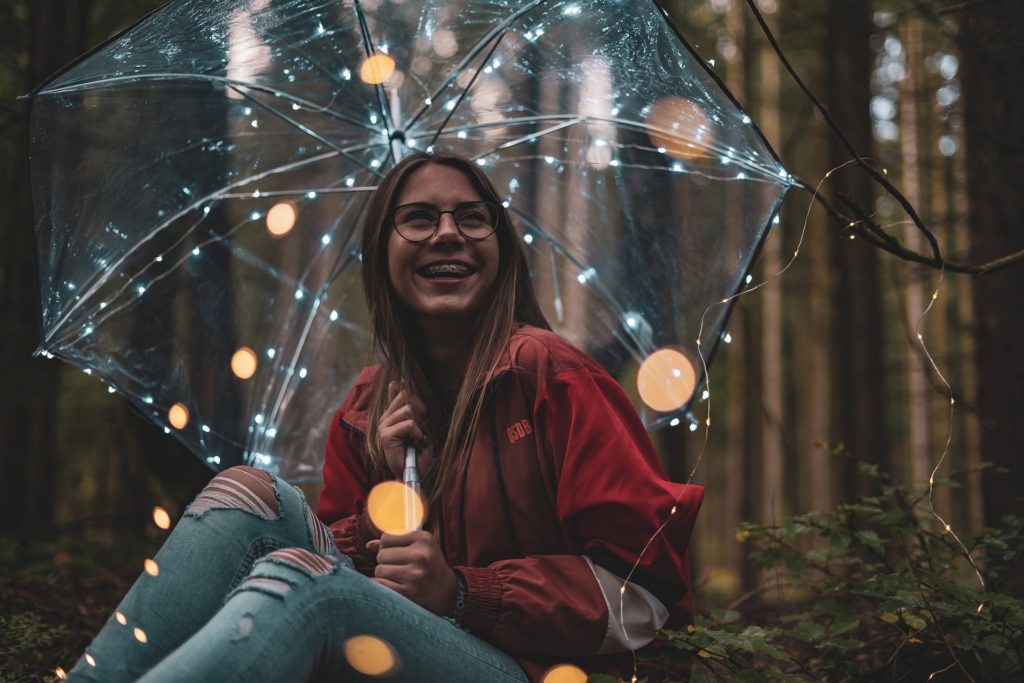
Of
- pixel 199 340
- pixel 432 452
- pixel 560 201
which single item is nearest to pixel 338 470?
pixel 432 452

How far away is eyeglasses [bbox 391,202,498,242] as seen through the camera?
2855 mm

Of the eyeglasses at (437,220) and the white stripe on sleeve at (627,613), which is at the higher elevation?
the eyeglasses at (437,220)

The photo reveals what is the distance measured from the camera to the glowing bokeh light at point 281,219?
3.37 meters

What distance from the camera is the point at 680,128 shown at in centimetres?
292

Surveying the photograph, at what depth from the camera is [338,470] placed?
9.94 ft

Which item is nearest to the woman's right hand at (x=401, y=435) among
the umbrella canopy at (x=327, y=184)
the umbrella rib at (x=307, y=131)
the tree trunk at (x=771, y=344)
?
the umbrella canopy at (x=327, y=184)

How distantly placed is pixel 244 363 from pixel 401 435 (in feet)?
3.44

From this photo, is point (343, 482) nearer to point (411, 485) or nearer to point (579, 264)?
point (411, 485)

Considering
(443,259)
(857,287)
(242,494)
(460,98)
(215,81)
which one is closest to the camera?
(242,494)

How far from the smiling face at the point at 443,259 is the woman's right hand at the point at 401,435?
333 millimetres

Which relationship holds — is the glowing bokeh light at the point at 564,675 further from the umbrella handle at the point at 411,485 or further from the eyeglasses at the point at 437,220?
the eyeglasses at the point at 437,220

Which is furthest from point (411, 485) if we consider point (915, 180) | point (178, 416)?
point (915, 180)

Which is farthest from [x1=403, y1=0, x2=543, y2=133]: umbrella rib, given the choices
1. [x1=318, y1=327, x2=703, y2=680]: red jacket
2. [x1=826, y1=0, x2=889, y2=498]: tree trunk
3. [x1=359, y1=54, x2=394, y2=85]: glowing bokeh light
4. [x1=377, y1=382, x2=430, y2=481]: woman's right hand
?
[x1=826, y1=0, x2=889, y2=498]: tree trunk

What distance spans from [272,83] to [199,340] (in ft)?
3.29
